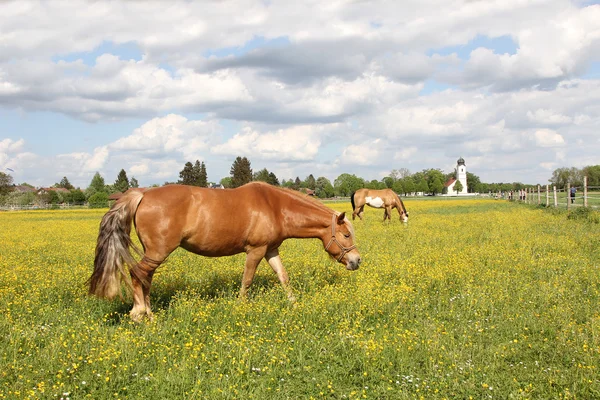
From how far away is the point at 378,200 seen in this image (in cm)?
2559

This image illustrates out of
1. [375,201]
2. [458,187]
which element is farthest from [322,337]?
[458,187]

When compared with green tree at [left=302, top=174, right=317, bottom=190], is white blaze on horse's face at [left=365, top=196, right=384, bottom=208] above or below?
below

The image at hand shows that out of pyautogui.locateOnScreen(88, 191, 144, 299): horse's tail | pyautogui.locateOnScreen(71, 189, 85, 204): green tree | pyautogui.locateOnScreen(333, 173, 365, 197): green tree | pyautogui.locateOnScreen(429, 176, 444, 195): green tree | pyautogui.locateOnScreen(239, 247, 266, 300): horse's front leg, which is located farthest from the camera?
pyautogui.locateOnScreen(429, 176, 444, 195): green tree

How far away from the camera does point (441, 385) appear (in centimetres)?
461

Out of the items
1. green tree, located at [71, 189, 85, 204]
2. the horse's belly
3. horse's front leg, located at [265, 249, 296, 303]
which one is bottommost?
horse's front leg, located at [265, 249, 296, 303]

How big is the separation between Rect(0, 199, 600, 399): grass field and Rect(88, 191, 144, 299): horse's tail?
1.37ft

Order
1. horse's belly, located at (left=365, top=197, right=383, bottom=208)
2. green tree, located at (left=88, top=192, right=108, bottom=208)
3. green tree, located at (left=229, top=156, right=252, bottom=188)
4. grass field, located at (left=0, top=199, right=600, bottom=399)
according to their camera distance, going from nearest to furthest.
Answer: grass field, located at (left=0, top=199, right=600, bottom=399), horse's belly, located at (left=365, top=197, right=383, bottom=208), green tree, located at (left=88, top=192, right=108, bottom=208), green tree, located at (left=229, top=156, right=252, bottom=188)

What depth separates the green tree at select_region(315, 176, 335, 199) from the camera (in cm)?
14131

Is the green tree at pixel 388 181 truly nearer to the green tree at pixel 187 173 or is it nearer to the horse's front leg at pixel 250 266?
the green tree at pixel 187 173

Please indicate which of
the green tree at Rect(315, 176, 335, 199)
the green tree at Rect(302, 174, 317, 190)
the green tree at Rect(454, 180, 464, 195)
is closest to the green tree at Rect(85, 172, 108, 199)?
the green tree at Rect(315, 176, 335, 199)

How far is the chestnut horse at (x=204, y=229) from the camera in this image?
6.34 metres

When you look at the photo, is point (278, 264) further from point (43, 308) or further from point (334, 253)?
point (43, 308)

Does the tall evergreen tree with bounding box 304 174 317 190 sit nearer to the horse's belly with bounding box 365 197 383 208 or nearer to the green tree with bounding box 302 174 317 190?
→ the green tree with bounding box 302 174 317 190

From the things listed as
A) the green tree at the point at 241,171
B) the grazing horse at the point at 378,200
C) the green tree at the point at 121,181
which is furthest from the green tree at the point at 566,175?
the grazing horse at the point at 378,200
